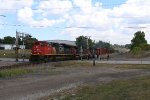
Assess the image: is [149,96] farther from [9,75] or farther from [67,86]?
[9,75]

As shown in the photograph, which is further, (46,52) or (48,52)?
(48,52)

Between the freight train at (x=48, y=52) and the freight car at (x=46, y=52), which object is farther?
the freight train at (x=48, y=52)

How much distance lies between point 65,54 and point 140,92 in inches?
1899

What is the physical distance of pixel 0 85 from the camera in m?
24.4

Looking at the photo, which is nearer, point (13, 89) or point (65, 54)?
point (13, 89)

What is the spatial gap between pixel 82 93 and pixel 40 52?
38.0m

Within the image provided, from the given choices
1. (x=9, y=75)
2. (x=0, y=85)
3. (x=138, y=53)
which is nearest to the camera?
(x=0, y=85)

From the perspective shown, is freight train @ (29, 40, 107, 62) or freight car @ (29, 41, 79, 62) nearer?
freight car @ (29, 41, 79, 62)

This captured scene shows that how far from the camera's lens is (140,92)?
19.6 m

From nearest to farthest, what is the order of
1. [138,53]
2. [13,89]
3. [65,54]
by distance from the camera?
1. [13,89]
2. [65,54]
3. [138,53]

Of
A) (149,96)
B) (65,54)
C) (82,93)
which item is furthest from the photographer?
(65,54)

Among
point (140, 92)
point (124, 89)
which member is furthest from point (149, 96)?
point (124, 89)

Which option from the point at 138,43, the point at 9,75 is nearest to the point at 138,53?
the point at 138,43

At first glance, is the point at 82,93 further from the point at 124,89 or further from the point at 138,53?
the point at 138,53
